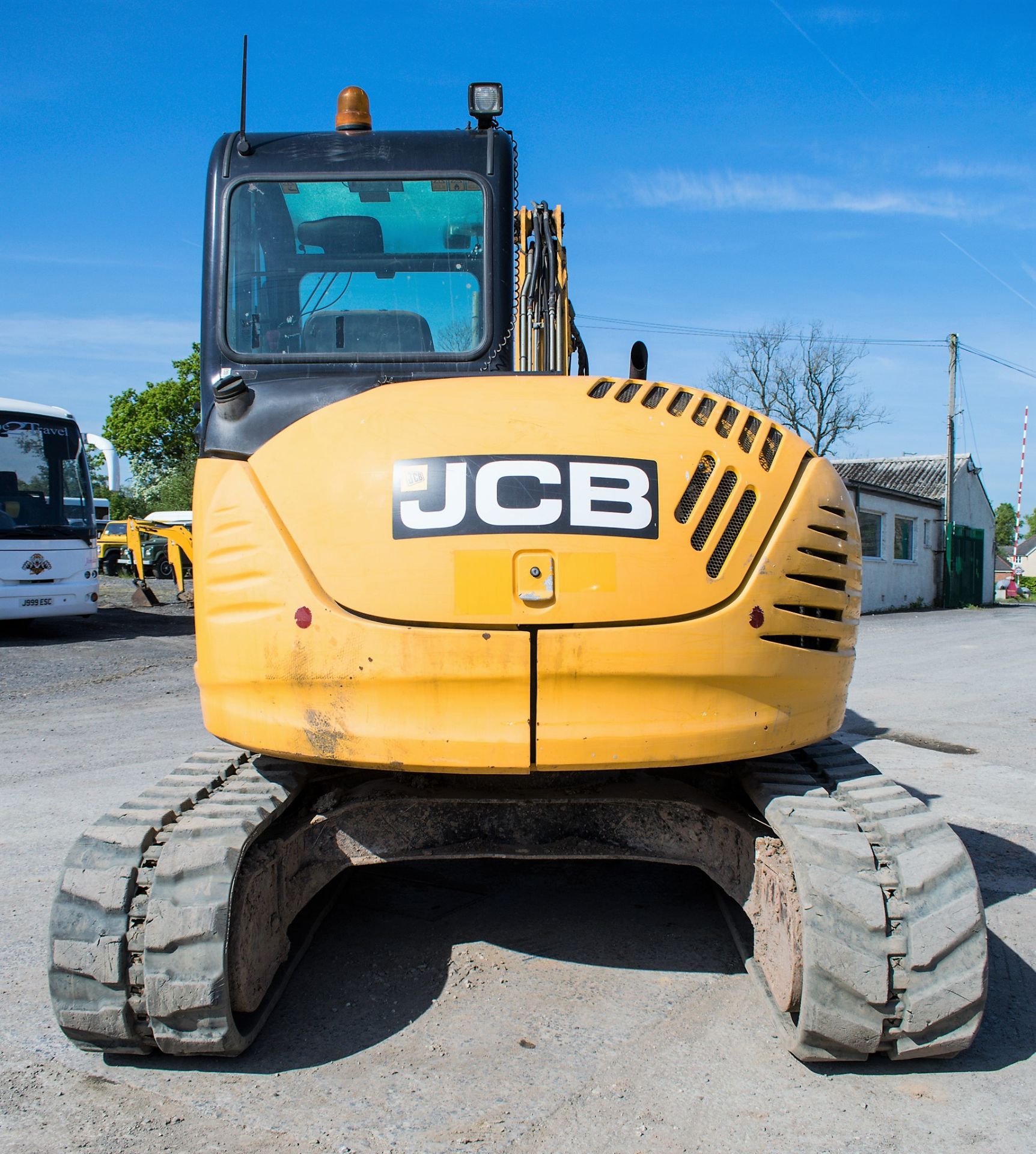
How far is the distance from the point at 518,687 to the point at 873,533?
28.9 metres

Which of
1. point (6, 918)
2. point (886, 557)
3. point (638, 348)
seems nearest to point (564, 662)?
point (638, 348)

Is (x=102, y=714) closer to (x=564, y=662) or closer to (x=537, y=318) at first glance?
(x=537, y=318)

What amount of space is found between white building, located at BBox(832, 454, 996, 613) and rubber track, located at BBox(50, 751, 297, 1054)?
878 inches

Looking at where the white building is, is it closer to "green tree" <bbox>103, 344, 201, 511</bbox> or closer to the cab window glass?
the cab window glass

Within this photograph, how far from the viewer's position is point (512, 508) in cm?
276

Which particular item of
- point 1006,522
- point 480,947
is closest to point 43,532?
point 480,947

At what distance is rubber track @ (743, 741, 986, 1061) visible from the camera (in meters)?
2.73

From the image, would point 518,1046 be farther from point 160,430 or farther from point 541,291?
point 160,430

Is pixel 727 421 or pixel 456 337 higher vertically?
pixel 456 337

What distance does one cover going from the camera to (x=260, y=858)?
3.09 metres

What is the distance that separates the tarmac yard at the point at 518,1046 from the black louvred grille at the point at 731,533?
1.41 m

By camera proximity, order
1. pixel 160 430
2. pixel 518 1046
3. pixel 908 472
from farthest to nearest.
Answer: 1. pixel 160 430
2. pixel 908 472
3. pixel 518 1046

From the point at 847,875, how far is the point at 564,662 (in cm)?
97

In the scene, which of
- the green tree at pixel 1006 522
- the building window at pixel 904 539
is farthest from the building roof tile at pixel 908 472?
the green tree at pixel 1006 522
